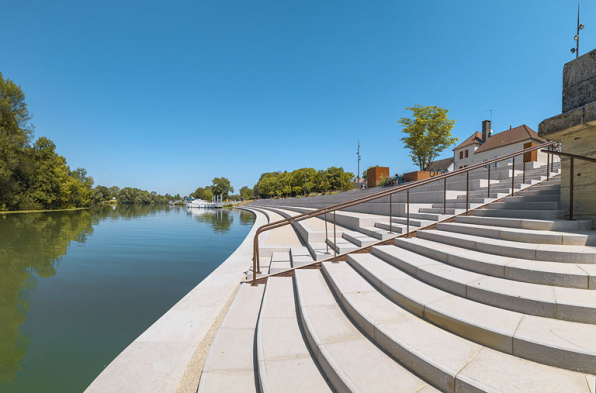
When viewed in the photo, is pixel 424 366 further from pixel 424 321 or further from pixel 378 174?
pixel 378 174

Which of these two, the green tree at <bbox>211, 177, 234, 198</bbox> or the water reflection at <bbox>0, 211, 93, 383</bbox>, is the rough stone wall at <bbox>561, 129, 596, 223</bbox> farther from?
the green tree at <bbox>211, 177, 234, 198</bbox>

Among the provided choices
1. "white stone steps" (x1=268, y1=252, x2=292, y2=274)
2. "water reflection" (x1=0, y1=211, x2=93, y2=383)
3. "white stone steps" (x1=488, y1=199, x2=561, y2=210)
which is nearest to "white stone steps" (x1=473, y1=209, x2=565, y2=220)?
"white stone steps" (x1=488, y1=199, x2=561, y2=210)

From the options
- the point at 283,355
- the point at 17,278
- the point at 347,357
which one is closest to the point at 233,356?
the point at 283,355

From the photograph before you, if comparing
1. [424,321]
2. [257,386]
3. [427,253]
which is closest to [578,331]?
[424,321]

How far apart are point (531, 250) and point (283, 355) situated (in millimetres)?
3344

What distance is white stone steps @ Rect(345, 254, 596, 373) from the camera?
5.83ft

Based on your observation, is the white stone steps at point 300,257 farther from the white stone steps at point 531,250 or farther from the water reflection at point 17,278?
the water reflection at point 17,278

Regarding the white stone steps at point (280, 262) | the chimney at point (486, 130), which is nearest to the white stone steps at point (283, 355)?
the white stone steps at point (280, 262)

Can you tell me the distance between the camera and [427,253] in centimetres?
404

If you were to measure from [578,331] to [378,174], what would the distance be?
66.2 feet

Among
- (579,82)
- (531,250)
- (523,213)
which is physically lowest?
(531,250)

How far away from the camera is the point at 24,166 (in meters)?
33.2

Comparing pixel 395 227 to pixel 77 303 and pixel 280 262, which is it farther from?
pixel 77 303

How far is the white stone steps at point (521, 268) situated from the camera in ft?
7.97
